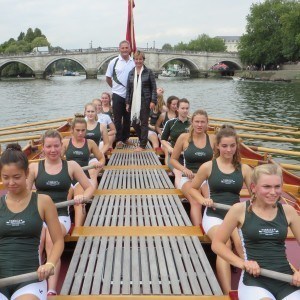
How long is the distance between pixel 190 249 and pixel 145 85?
15.4ft

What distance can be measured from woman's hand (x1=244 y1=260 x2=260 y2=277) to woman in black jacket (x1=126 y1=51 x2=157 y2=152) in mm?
5371

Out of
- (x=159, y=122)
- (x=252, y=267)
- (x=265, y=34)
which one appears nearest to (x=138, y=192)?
(x=252, y=267)

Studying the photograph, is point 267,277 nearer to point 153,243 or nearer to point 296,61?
point 153,243

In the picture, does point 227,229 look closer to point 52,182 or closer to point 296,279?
point 296,279

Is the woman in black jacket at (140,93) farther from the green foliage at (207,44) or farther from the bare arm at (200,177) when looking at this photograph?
the green foliage at (207,44)

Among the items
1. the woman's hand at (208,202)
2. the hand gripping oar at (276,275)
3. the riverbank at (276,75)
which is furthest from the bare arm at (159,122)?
the riverbank at (276,75)

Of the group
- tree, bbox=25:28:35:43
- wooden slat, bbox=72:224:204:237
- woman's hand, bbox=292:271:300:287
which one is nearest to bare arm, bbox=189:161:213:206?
wooden slat, bbox=72:224:204:237

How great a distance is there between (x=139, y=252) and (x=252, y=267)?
4.26ft

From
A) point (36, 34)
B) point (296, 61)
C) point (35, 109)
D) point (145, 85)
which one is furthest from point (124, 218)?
point (36, 34)

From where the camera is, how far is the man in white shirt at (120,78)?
8.13 m

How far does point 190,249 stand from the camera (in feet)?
12.3

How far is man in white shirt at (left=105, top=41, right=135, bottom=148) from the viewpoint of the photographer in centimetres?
813

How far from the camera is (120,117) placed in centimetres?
864

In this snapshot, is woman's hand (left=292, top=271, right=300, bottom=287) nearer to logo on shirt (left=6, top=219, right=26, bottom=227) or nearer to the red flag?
logo on shirt (left=6, top=219, right=26, bottom=227)
